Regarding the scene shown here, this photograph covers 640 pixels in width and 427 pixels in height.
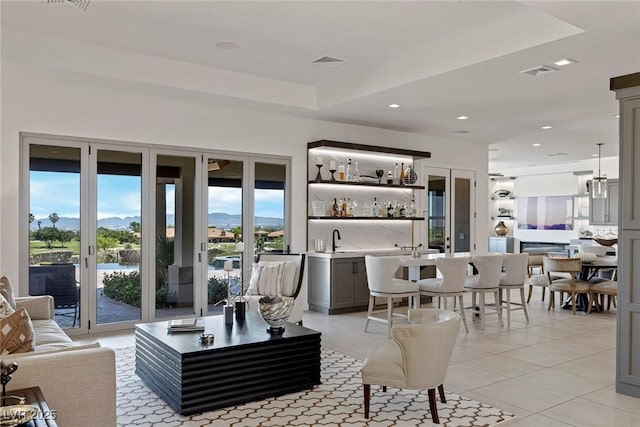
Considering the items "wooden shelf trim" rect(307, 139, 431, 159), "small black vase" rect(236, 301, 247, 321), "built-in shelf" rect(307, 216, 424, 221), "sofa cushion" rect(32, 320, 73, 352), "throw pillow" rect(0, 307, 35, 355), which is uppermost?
"wooden shelf trim" rect(307, 139, 431, 159)

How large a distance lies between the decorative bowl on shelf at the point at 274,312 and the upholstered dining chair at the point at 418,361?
802mm

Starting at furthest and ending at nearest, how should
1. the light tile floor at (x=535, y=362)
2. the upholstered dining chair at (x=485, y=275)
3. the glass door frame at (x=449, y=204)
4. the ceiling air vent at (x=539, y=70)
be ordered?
1. the glass door frame at (x=449, y=204)
2. the upholstered dining chair at (x=485, y=275)
3. the ceiling air vent at (x=539, y=70)
4. the light tile floor at (x=535, y=362)

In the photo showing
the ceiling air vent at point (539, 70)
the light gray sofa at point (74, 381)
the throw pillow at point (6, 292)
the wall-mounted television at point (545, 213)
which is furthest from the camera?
the wall-mounted television at point (545, 213)

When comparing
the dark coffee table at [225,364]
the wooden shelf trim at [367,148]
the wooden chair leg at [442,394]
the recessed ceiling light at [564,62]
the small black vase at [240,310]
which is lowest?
the wooden chair leg at [442,394]

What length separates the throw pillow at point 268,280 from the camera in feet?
19.5

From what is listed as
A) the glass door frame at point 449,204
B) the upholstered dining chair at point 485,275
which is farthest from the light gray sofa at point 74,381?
the glass door frame at point 449,204

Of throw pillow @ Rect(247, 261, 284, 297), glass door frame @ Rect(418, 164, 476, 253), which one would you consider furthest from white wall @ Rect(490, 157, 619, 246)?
throw pillow @ Rect(247, 261, 284, 297)

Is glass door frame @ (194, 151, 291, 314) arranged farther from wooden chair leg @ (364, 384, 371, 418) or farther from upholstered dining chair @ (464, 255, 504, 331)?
wooden chair leg @ (364, 384, 371, 418)

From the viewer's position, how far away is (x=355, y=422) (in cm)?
346

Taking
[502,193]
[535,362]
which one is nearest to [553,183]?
[502,193]

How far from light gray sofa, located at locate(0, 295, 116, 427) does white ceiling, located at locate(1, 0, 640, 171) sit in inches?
120

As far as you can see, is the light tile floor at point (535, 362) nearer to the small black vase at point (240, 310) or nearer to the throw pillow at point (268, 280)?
the throw pillow at point (268, 280)

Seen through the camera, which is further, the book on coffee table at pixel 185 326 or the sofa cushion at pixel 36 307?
the sofa cushion at pixel 36 307

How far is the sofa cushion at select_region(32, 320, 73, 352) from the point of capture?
3.57 meters
